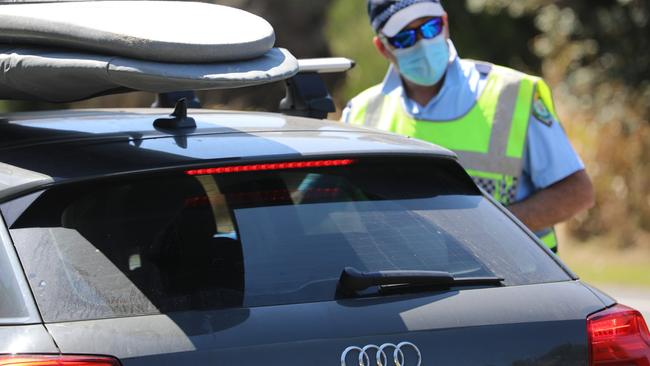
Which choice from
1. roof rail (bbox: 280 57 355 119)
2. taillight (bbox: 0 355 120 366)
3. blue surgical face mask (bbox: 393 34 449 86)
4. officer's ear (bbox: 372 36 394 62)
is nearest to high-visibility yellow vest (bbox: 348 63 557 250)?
blue surgical face mask (bbox: 393 34 449 86)

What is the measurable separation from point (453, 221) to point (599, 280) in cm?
964

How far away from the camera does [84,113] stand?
13.7 feet

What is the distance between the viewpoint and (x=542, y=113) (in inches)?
210

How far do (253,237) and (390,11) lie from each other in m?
2.32

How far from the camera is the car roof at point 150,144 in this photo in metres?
3.31

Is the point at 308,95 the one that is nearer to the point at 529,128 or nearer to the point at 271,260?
the point at 529,128

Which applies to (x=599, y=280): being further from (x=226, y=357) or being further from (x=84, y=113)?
(x=226, y=357)

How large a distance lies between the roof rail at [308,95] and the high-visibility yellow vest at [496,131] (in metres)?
0.60

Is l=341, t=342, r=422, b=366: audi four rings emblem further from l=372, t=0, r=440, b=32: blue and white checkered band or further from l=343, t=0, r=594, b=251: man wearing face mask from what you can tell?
l=372, t=0, r=440, b=32: blue and white checkered band

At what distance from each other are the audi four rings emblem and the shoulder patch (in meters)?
2.34

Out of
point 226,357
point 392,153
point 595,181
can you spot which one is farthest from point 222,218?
point 595,181

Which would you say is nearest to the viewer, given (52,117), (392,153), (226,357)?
(226,357)

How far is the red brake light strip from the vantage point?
3.35 m

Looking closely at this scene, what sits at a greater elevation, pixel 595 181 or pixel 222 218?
pixel 595 181
